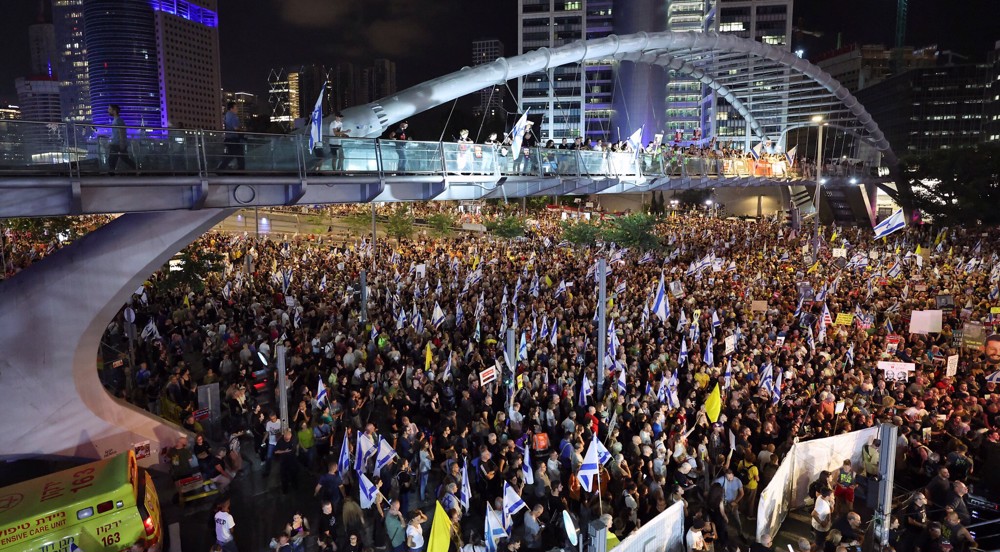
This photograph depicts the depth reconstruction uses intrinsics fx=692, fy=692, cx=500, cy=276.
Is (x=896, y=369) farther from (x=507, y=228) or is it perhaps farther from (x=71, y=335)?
(x=507, y=228)

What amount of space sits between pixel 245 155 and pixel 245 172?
1.03 feet

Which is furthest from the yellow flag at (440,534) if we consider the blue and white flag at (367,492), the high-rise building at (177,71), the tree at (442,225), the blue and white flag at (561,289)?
the high-rise building at (177,71)

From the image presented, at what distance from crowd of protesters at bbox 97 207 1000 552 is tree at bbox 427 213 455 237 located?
24.9m

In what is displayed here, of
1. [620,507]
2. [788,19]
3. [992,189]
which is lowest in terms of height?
[620,507]

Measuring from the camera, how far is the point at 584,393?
13.6 m

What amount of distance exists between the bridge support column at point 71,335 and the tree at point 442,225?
39.1 metres

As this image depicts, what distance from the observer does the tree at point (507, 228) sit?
1876 inches

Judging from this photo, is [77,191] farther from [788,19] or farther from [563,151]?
[788,19]

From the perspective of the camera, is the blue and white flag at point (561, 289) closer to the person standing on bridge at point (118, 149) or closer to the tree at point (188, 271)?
the tree at point (188, 271)

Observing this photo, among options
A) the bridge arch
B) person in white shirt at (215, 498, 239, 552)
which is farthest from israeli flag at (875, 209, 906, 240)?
→ person in white shirt at (215, 498, 239, 552)

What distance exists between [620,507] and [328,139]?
30.0 feet

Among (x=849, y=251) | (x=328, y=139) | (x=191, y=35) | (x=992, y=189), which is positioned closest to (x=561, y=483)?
(x=328, y=139)

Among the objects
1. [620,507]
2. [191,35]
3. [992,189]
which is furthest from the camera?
[191,35]

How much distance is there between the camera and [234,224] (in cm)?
6019
